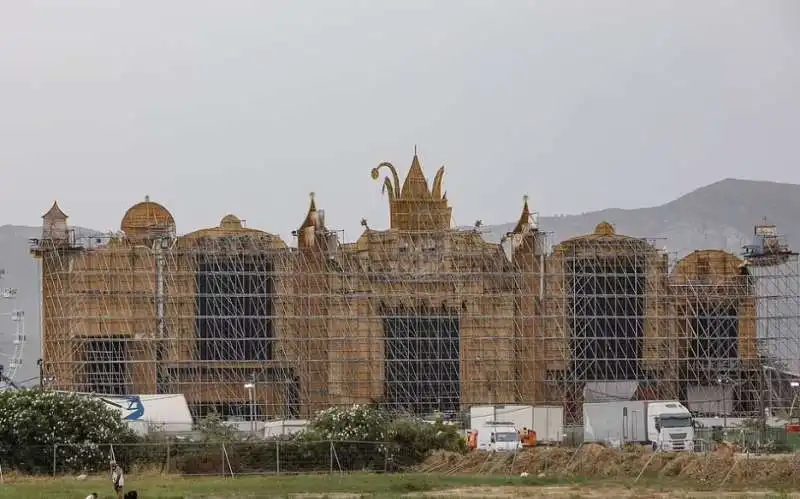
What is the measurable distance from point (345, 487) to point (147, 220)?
125 feet

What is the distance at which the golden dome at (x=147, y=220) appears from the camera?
82062mm

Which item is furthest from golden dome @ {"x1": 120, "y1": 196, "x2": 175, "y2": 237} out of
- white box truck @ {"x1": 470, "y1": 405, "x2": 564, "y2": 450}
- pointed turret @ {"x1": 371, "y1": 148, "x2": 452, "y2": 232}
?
white box truck @ {"x1": 470, "y1": 405, "x2": 564, "y2": 450}

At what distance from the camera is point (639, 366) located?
81.1m

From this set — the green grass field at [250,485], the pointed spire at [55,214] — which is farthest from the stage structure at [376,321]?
the green grass field at [250,485]

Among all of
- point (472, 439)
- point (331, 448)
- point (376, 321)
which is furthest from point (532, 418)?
point (331, 448)

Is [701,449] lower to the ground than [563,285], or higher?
lower

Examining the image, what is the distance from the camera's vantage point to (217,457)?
5303 cm

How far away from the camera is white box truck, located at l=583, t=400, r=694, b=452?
211 feet

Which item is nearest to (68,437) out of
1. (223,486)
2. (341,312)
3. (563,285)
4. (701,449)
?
(223,486)

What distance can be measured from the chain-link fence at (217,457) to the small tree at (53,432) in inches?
1.6

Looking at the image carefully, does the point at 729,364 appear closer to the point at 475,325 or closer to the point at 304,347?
the point at 475,325

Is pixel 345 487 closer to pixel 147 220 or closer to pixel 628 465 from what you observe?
pixel 628 465

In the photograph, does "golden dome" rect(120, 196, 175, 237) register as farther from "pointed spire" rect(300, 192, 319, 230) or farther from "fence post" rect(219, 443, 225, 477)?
"fence post" rect(219, 443, 225, 477)

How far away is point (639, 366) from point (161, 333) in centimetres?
2131
